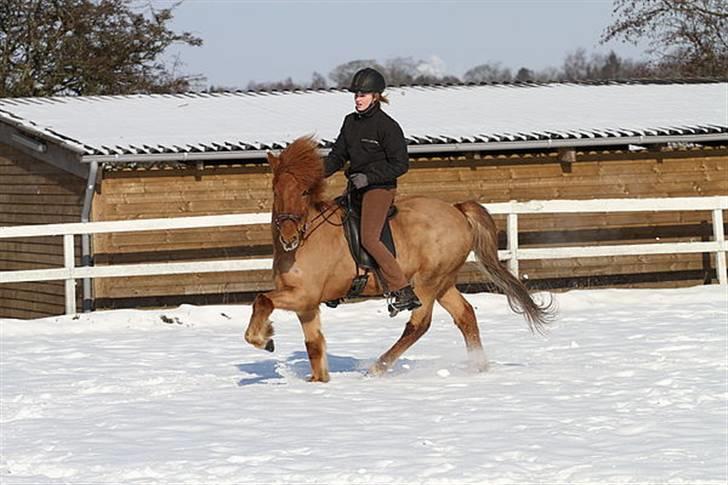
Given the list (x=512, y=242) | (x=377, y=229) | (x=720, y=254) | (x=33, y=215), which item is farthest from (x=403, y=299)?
(x=33, y=215)

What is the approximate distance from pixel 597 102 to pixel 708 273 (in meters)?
4.00

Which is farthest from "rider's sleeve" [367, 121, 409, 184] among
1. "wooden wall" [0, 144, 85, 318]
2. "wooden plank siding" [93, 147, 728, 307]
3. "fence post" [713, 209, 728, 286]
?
"wooden wall" [0, 144, 85, 318]

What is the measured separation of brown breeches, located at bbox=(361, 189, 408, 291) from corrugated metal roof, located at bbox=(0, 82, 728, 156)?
7633 millimetres

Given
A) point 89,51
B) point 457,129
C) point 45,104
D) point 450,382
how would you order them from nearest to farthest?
point 450,382 → point 457,129 → point 45,104 → point 89,51

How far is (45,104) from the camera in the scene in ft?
69.6

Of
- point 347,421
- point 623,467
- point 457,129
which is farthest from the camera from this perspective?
point 457,129

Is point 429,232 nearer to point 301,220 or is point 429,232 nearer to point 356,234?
point 356,234

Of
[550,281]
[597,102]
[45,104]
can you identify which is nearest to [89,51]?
[45,104]

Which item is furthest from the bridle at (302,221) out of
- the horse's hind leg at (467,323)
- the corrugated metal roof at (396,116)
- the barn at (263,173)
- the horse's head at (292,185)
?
the corrugated metal roof at (396,116)

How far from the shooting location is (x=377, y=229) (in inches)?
390

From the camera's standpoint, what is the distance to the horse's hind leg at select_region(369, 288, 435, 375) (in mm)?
10336

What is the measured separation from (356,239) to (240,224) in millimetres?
5836

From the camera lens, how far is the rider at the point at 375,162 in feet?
32.2

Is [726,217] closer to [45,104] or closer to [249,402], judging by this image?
[45,104]
